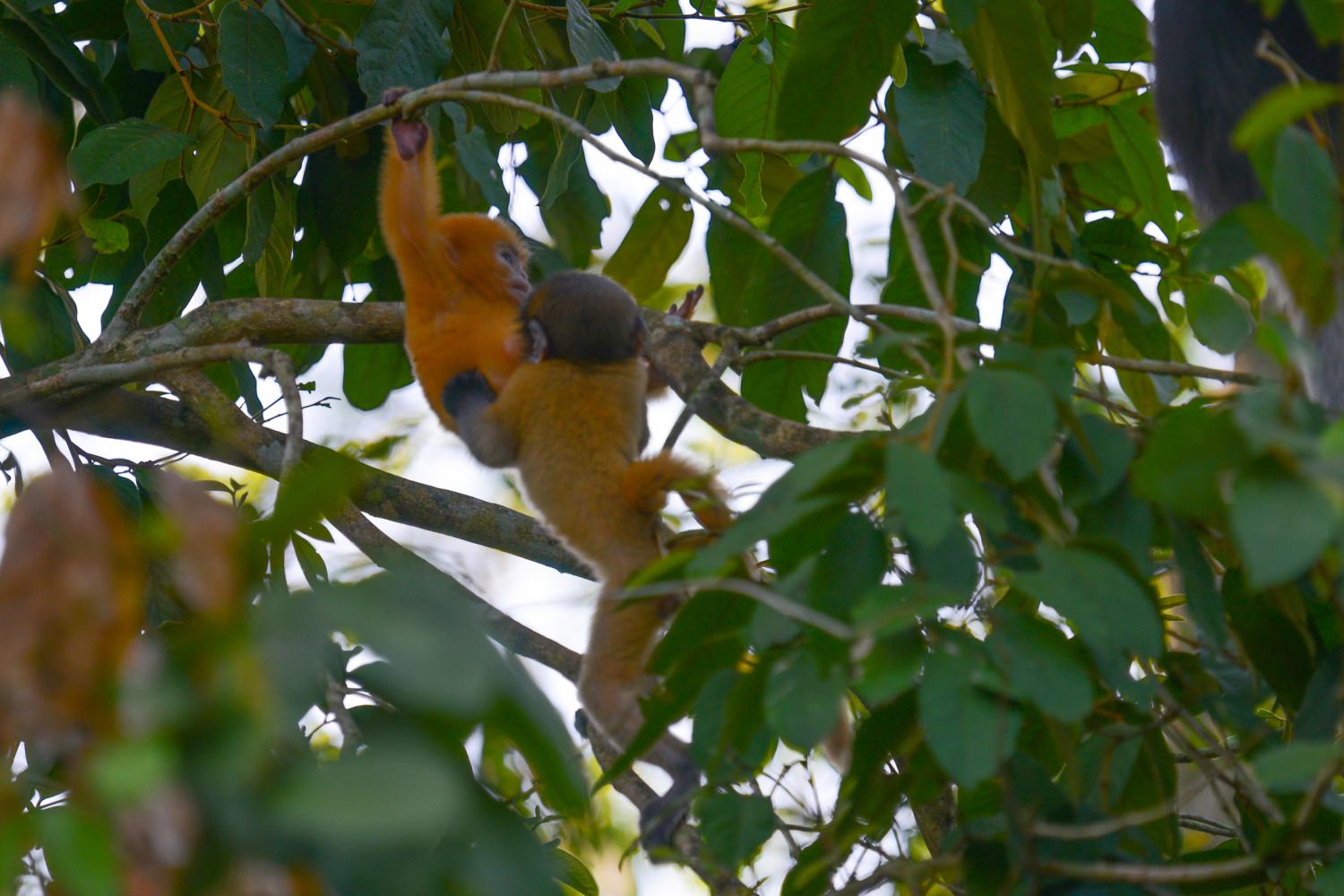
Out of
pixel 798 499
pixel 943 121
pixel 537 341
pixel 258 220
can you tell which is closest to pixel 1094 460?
pixel 798 499

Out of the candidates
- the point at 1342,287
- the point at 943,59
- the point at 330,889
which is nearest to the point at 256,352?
the point at 330,889

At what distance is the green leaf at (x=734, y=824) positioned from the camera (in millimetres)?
1372

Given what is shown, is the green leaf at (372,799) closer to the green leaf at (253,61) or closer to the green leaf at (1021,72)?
the green leaf at (1021,72)

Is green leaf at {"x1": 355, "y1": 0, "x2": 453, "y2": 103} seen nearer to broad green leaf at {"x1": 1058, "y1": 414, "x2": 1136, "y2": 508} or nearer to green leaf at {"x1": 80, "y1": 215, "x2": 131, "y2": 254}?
green leaf at {"x1": 80, "y1": 215, "x2": 131, "y2": 254}

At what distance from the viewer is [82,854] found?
659 millimetres

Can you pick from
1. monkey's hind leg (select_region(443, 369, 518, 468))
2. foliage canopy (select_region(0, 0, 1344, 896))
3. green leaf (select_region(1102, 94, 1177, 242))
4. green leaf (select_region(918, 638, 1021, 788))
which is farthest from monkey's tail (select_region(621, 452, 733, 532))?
green leaf (select_region(1102, 94, 1177, 242))

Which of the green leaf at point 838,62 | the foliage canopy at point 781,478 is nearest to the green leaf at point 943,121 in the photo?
the foliage canopy at point 781,478

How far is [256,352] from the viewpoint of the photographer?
67.9 inches

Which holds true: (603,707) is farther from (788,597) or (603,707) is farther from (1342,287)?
(1342,287)

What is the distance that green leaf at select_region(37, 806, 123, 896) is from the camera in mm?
651

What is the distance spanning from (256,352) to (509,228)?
3.12ft

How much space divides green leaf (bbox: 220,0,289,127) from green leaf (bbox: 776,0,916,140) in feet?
3.15

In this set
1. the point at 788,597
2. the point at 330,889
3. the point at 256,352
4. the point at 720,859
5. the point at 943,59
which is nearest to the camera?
the point at 330,889

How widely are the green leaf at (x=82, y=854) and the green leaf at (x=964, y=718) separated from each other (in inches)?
23.3
